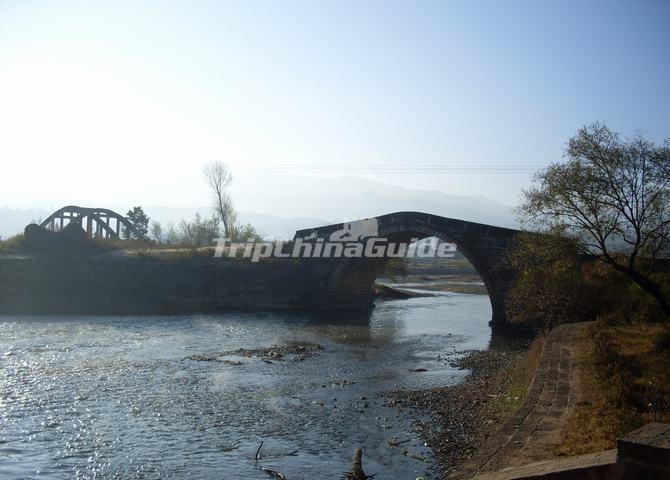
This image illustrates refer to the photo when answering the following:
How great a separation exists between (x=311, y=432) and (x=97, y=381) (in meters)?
7.45

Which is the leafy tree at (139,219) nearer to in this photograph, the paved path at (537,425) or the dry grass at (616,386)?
the dry grass at (616,386)

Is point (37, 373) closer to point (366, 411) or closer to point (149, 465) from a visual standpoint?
point (149, 465)

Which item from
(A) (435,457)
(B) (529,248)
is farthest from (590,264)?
(A) (435,457)

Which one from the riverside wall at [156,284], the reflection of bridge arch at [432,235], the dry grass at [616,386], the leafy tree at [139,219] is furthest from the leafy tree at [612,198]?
the leafy tree at [139,219]

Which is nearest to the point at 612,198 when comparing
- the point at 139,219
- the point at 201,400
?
the point at 201,400

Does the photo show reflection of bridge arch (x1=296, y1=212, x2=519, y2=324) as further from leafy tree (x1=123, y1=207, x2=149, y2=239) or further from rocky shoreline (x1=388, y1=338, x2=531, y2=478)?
leafy tree (x1=123, y1=207, x2=149, y2=239)

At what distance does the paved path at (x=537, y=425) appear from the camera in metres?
8.58

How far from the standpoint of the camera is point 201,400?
15.1 m

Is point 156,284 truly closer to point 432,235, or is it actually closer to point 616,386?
point 432,235

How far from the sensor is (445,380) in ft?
59.1

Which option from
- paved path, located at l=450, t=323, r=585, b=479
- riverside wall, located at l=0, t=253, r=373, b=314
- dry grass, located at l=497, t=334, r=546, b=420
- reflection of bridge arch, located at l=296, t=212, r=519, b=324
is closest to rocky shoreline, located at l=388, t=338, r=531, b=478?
dry grass, located at l=497, t=334, r=546, b=420

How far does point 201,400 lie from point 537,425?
28.1ft

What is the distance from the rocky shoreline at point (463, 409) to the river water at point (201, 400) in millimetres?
403

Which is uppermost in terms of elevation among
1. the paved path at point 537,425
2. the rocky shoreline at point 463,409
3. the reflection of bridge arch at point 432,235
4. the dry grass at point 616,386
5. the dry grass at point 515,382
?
the reflection of bridge arch at point 432,235
